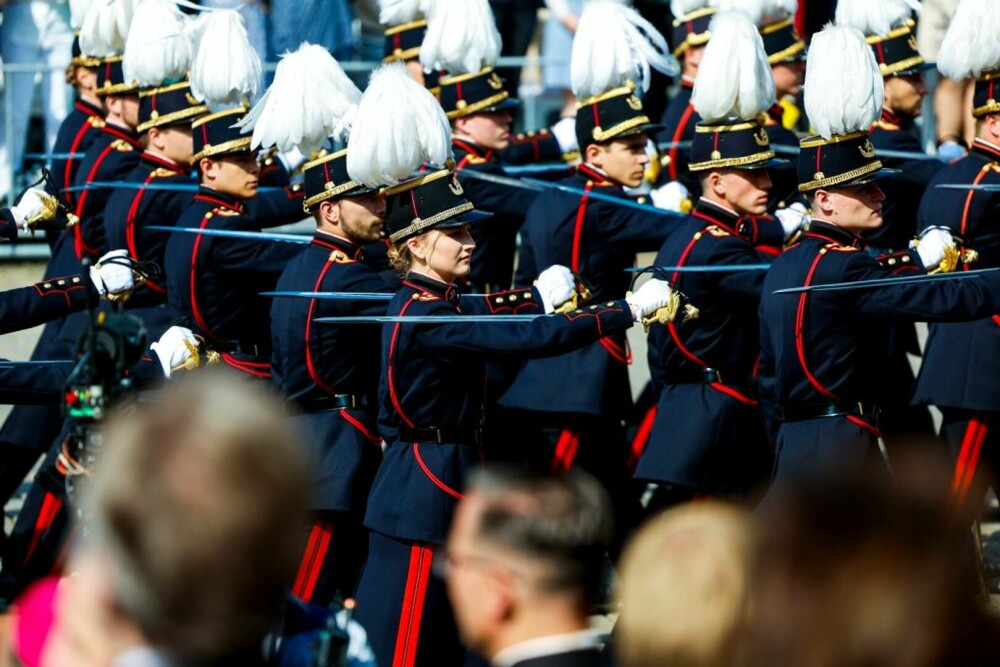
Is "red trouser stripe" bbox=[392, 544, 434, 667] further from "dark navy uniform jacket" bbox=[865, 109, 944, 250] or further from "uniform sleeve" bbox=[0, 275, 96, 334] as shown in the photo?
"dark navy uniform jacket" bbox=[865, 109, 944, 250]

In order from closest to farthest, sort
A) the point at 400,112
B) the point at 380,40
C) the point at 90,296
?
the point at 90,296 < the point at 400,112 < the point at 380,40

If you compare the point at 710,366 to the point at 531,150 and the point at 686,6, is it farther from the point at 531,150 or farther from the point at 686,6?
the point at 686,6

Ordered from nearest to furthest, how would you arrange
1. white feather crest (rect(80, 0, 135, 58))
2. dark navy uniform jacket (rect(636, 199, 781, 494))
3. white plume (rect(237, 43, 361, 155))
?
white plume (rect(237, 43, 361, 155)), dark navy uniform jacket (rect(636, 199, 781, 494)), white feather crest (rect(80, 0, 135, 58))

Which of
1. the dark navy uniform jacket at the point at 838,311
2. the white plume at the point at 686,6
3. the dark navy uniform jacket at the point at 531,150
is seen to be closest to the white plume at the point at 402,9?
the dark navy uniform jacket at the point at 531,150

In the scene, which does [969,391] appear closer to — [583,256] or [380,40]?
[583,256]

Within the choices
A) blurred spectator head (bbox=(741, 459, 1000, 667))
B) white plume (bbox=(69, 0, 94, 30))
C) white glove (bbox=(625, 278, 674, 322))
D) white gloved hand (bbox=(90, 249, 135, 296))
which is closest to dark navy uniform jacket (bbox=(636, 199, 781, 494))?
white glove (bbox=(625, 278, 674, 322))

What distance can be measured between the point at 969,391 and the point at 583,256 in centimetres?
159

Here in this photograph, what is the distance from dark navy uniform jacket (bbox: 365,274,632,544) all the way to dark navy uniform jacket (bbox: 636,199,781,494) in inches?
40.6

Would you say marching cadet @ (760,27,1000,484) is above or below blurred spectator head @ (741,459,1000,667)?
below

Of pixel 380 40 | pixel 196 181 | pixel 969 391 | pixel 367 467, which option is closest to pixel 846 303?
pixel 969 391

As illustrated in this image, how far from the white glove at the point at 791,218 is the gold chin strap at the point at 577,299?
1214 millimetres

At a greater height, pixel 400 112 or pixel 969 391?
pixel 400 112

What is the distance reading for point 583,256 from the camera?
320 inches

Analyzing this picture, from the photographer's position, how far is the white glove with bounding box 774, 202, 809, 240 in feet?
25.7
